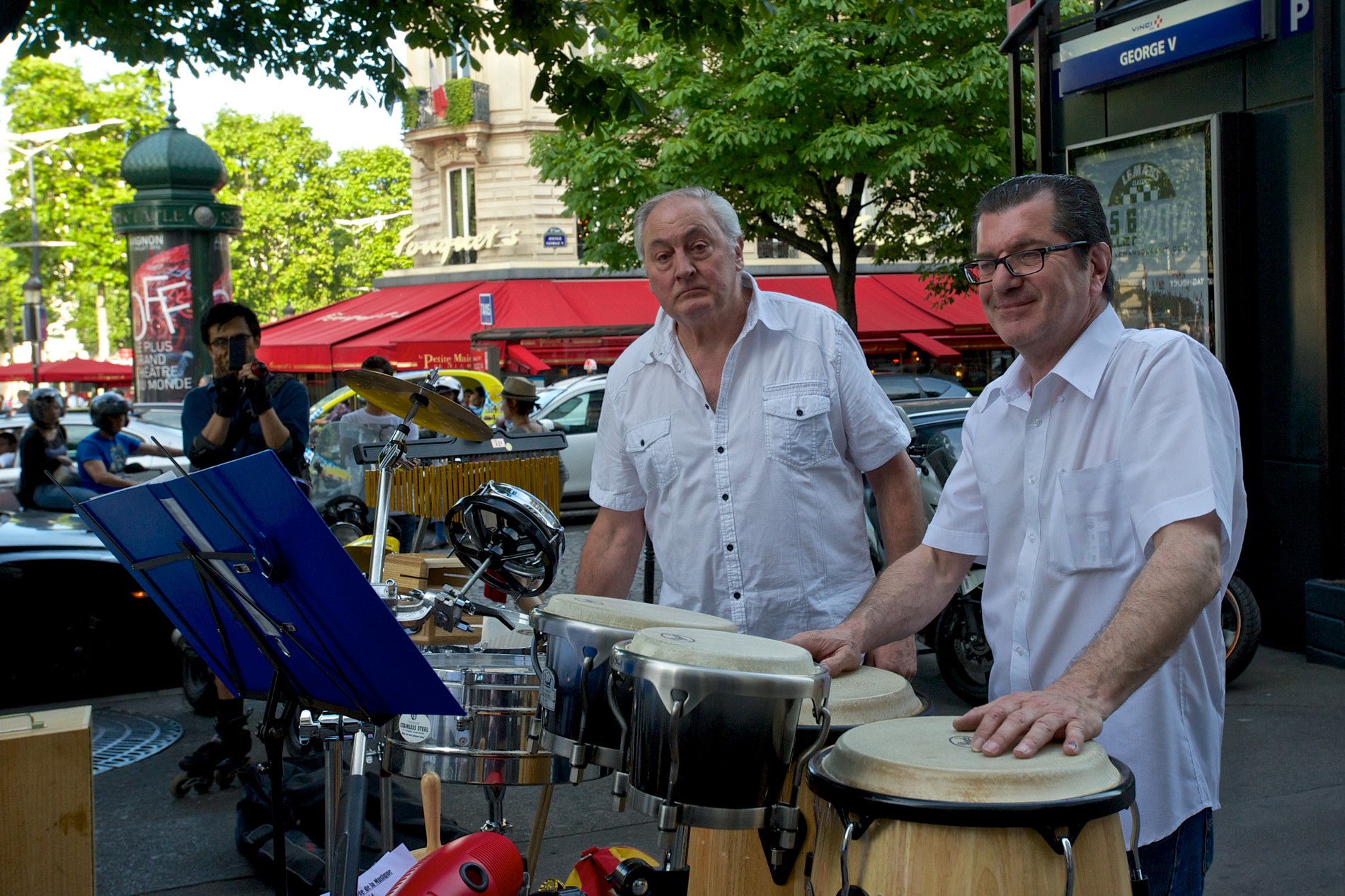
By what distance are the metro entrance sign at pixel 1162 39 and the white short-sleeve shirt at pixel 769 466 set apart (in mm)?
5329

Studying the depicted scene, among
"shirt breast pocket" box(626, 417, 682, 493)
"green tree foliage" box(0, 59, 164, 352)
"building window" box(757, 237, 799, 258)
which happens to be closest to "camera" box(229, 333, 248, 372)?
"shirt breast pocket" box(626, 417, 682, 493)

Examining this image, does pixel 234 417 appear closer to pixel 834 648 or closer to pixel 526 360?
pixel 834 648

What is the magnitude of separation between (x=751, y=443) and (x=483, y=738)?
970mm

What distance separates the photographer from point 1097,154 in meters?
8.60

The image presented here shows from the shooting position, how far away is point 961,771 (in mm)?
1699

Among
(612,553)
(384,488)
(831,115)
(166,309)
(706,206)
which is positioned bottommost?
(612,553)

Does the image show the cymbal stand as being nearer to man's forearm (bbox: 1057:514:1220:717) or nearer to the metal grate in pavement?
man's forearm (bbox: 1057:514:1220:717)

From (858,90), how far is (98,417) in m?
12.3

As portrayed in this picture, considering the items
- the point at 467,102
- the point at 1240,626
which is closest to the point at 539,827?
the point at 1240,626

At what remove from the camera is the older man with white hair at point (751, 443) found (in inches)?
126

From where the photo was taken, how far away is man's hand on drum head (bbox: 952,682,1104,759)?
5.77 feet

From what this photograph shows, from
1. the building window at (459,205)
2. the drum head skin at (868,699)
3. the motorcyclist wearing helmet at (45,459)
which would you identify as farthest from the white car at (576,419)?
the building window at (459,205)

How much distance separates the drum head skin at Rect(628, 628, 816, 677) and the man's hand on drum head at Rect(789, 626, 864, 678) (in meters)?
0.31

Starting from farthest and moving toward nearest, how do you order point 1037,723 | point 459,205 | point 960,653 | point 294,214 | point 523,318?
point 294,214 < point 459,205 < point 523,318 < point 960,653 < point 1037,723
